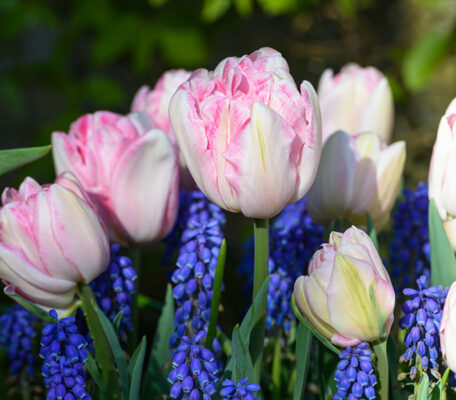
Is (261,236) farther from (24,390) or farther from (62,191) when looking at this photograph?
(24,390)

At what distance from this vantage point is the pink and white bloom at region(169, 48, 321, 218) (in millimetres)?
565

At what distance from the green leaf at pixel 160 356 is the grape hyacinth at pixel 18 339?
0.46 feet

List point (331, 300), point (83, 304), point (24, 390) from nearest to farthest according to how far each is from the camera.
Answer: point (331, 300)
point (83, 304)
point (24, 390)

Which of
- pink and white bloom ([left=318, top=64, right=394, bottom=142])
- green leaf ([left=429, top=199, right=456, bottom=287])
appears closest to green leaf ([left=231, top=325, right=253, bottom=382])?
green leaf ([left=429, top=199, right=456, bottom=287])

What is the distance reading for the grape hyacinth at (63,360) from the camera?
0.58 metres

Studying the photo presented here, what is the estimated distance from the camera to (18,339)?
2.56ft

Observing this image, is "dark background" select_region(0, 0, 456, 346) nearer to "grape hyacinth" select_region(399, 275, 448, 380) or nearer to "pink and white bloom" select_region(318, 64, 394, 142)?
"pink and white bloom" select_region(318, 64, 394, 142)

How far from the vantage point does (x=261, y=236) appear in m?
0.61

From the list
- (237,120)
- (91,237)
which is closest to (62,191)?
(91,237)

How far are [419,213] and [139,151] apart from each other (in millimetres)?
337

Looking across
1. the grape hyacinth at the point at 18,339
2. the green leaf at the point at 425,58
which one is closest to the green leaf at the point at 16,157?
the grape hyacinth at the point at 18,339

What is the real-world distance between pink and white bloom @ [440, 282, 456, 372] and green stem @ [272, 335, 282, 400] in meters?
0.23

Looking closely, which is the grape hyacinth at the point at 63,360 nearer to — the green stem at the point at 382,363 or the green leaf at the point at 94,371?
the green leaf at the point at 94,371

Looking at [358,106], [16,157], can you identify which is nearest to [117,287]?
[16,157]
